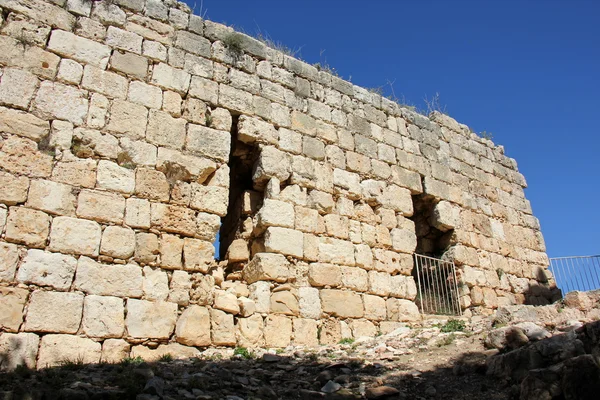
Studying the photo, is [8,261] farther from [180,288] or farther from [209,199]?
[209,199]

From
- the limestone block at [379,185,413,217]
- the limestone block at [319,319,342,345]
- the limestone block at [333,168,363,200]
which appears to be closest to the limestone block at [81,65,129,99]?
the limestone block at [333,168,363,200]

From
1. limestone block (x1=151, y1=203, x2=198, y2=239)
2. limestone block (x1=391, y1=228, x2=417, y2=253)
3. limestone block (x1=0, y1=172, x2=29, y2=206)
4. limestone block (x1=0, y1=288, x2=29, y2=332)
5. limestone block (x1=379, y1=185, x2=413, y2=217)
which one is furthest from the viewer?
limestone block (x1=379, y1=185, x2=413, y2=217)

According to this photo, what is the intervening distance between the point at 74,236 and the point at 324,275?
307 centimetres

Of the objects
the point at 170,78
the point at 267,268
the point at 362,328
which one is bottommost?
the point at 362,328

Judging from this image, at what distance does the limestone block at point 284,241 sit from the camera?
254 inches

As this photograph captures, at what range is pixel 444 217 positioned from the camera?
345 inches

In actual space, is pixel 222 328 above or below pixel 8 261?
below

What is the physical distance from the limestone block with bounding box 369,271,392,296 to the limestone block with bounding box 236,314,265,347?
1847mm

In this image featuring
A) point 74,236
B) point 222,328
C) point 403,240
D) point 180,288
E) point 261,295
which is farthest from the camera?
point 403,240

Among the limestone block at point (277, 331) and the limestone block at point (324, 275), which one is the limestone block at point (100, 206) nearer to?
the limestone block at point (277, 331)

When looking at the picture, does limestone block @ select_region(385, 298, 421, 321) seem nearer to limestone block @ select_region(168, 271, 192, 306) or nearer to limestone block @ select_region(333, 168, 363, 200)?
limestone block @ select_region(333, 168, 363, 200)

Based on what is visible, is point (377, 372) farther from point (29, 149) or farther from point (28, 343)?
point (29, 149)

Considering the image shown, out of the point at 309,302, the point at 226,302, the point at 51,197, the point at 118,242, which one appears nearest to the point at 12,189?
the point at 51,197

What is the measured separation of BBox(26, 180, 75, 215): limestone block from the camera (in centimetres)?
521
